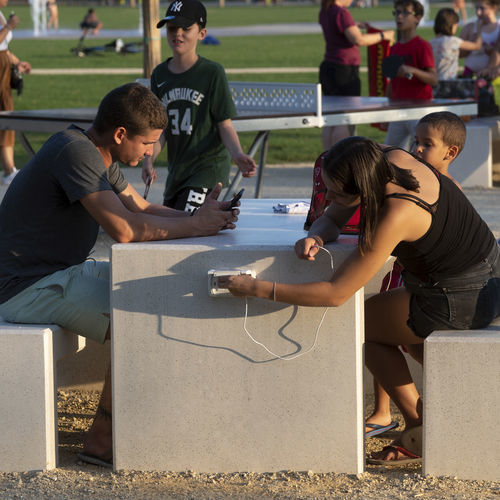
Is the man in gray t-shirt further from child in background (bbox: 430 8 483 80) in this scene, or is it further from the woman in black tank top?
child in background (bbox: 430 8 483 80)

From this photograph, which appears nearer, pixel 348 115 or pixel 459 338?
pixel 459 338

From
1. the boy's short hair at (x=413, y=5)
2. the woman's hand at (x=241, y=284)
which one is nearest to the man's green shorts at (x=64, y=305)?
the woman's hand at (x=241, y=284)

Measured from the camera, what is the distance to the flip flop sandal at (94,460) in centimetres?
391

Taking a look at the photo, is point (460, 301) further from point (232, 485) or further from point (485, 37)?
point (485, 37)

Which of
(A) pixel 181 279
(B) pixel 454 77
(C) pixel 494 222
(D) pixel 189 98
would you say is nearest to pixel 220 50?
(B) pixel 454 77

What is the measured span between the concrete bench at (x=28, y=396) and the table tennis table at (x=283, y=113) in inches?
124

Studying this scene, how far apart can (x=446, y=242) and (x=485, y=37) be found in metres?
8.24

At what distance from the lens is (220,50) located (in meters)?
29.8

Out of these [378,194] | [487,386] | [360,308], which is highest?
[378,194]

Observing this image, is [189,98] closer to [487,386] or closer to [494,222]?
[487,386]

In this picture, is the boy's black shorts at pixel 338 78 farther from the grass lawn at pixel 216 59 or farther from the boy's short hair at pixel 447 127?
the boy's short hair at pixel 447 127

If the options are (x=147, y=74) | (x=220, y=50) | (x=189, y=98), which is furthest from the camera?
(x=220, y=50)

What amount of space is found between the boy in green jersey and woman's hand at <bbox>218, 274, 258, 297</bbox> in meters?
1.94

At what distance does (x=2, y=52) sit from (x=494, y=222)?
5.01 metres
